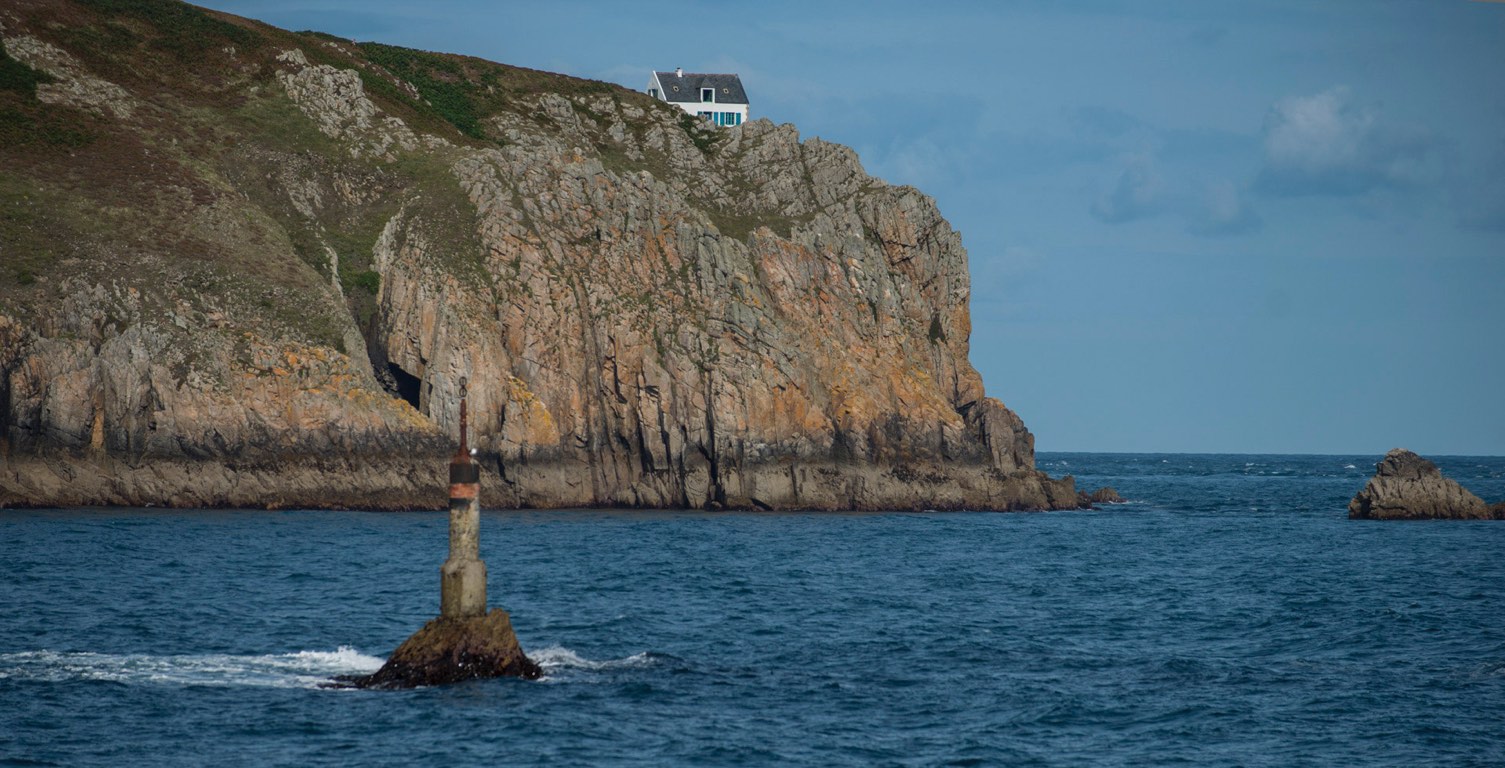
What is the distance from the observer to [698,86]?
462 feet

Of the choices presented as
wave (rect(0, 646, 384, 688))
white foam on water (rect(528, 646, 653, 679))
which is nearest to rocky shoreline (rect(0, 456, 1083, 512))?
wave (rect(0, 646, 384, 688))

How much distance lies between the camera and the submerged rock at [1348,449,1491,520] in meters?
101

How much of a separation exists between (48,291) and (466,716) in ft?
193

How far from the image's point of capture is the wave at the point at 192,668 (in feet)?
115

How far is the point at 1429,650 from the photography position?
43.9 m

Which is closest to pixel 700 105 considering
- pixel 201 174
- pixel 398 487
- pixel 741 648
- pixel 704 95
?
pixel 704 95

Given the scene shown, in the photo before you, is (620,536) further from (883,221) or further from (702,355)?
(883,221)

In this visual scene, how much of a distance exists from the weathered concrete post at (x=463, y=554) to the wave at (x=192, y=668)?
3.85 meters

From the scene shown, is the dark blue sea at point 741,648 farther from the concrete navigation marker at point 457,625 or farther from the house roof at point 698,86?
the house roof at point 698,86

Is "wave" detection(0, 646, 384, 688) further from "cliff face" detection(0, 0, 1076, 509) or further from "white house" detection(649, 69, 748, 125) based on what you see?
"white house" detection(649, 69, 748, 125)

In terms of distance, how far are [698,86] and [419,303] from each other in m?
57.7

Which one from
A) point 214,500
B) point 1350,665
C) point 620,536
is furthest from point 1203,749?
point 214,500

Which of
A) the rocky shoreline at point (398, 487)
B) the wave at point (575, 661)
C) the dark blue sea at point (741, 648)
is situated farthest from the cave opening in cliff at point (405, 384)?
the wave at point (575, 661)

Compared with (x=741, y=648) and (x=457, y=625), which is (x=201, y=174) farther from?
(x=457, y=625)
